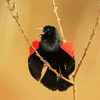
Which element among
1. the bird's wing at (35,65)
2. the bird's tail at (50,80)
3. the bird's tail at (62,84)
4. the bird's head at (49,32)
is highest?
the bird's head at (49,32)

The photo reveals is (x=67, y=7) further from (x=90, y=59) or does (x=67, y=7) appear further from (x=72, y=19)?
(x=90, y=59)

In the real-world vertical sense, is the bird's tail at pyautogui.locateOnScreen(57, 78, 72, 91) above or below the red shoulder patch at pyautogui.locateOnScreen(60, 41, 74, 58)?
below

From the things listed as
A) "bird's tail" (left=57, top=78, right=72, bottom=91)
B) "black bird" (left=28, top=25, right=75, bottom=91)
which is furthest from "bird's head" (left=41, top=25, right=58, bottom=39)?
"bird's tail" (left=57, top=78, right=72, bottom=91)

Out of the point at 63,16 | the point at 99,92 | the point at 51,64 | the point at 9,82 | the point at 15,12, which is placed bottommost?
the point at 99,92

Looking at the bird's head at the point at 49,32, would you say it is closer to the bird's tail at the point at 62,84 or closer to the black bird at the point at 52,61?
the black bird at the point at 52,61

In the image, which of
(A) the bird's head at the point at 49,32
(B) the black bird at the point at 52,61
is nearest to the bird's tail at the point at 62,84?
(B) the black bird at the point at 52,61

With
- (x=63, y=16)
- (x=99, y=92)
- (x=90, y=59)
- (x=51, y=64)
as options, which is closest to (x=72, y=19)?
(x=63, y=16)

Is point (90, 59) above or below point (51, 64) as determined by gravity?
below

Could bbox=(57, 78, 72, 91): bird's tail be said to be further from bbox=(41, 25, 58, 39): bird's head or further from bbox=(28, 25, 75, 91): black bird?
bbox=(41, 25, 58, 39): bird's head
